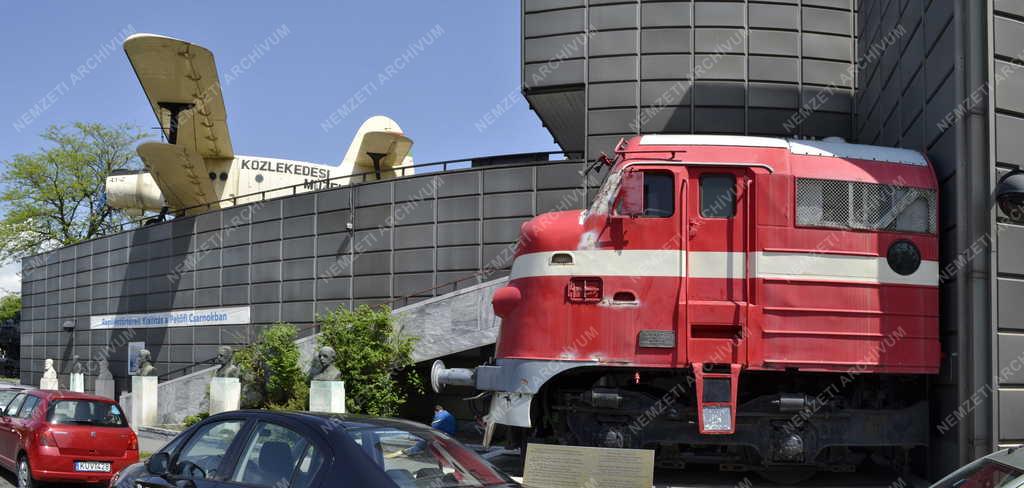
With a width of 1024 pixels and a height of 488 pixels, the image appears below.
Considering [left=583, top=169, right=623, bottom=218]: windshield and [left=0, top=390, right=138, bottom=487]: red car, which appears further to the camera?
[left=0, top=390, right=138, bottom=487]: red car

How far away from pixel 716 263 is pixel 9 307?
79.2m

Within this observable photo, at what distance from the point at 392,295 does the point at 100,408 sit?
10972 mm

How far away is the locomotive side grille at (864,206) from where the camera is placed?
11.3 metres

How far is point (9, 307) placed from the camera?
77188 mm

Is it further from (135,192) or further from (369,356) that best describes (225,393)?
(135,192)

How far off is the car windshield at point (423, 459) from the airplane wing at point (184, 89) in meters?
23.9

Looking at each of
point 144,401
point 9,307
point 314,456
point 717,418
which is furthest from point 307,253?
point 9,307

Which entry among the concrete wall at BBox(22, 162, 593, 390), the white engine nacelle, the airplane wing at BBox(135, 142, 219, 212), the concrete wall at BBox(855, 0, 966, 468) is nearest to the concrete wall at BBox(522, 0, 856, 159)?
the concrete wall at BBox(22, 162, 593, 390)

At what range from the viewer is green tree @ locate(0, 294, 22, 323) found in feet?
250

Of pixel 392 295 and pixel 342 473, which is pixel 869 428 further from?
pixel 392 295

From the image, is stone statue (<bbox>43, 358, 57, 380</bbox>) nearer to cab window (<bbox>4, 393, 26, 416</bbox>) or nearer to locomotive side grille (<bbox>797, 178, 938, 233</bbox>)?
cab window (<bbox>4, 393, 26, 416</bbox>)

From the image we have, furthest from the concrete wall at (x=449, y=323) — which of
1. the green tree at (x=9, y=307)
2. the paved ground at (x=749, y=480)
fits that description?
the green tree at (x=9, y=307)

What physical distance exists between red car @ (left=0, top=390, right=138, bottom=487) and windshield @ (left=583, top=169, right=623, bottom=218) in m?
7.81

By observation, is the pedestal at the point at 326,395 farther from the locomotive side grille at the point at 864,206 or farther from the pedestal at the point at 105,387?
the pedestal at the point at 105,387
